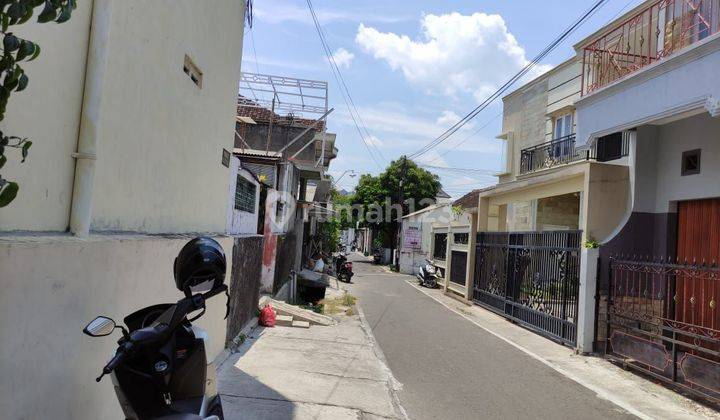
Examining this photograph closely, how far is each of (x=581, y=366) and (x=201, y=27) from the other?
753 cm

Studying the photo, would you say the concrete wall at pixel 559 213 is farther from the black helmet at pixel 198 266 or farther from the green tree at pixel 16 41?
the green tree at pixel 16 41

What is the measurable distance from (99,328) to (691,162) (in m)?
9.72

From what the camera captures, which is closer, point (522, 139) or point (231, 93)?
point (231, 93)

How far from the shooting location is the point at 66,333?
2.58 meters

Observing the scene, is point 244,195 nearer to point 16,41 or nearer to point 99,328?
point 99,328

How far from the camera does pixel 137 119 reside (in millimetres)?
3994

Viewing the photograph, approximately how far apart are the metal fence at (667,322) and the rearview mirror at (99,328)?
6.72 metres

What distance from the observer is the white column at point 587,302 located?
29.8 ft

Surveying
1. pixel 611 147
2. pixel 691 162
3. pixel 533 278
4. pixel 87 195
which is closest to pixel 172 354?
pixel 87 195

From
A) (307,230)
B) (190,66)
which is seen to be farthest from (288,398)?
(307,230)

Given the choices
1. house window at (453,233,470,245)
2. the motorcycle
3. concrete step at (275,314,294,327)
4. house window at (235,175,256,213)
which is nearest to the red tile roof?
the motorcycle

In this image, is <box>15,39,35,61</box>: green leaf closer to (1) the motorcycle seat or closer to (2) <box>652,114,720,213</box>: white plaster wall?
(1) the motorcycle seat

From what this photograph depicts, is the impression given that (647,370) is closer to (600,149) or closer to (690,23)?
(690,23)

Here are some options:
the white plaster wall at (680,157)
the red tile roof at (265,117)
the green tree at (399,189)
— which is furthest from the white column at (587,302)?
the green tree at (399,189)
